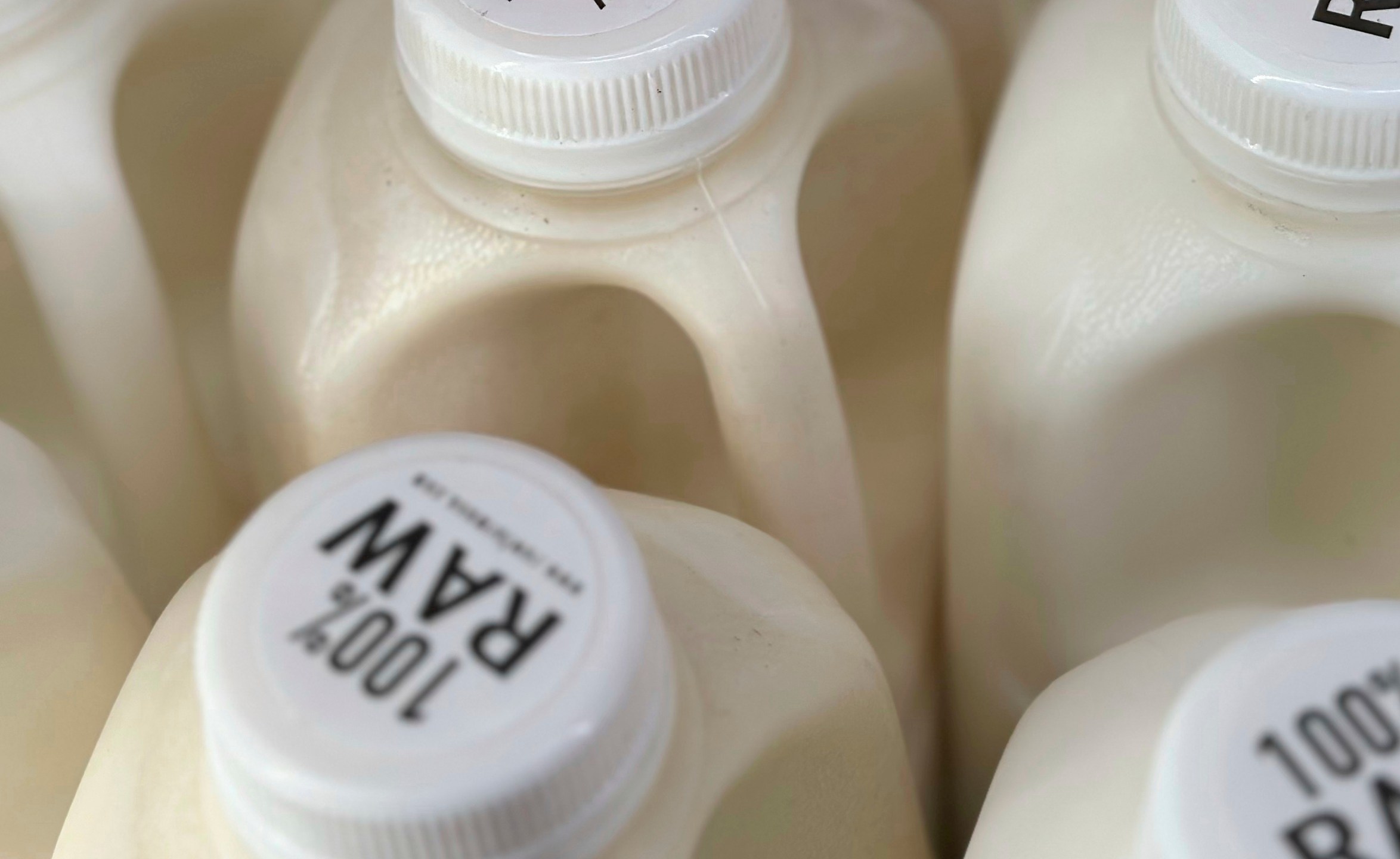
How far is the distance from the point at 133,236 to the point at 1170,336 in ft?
1.23

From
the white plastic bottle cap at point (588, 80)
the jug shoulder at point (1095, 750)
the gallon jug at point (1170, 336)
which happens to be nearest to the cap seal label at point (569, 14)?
the white plastic bottle cap at point (588, 80)

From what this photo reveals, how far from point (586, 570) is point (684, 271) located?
0.17m

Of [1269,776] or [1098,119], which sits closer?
[1269,776]

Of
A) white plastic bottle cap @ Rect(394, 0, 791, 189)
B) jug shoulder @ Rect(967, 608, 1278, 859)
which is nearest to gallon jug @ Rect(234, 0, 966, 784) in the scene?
white plastic bottle cap @ Rect(394, 0, 791, 189)

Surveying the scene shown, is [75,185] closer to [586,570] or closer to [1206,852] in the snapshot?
[586,570]

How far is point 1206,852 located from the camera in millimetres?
350

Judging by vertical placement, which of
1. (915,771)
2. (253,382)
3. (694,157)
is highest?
(694,157)

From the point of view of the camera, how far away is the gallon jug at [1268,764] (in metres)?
0.35

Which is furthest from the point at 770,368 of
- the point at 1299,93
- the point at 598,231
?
the point at 1299,93

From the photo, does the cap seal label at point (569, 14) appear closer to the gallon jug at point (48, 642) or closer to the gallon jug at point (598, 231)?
the gallon jug at point (598, 231)

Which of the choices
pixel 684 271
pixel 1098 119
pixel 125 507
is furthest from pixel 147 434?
pixel 1098 119

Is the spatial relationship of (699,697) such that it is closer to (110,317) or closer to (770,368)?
(770,368)

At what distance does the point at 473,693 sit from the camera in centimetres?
38

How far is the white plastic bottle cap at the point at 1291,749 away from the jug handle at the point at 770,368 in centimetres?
21
